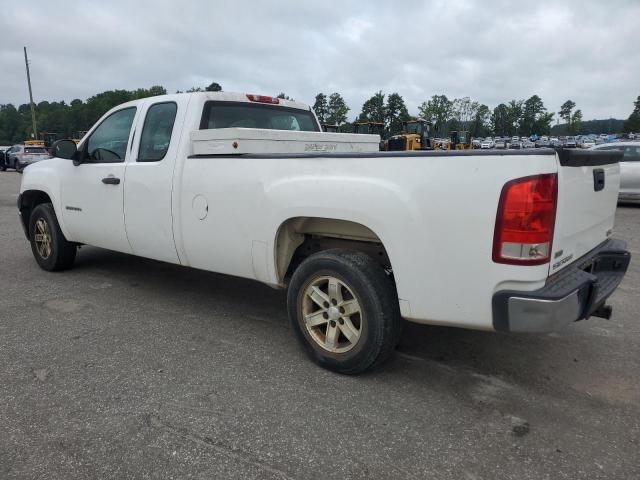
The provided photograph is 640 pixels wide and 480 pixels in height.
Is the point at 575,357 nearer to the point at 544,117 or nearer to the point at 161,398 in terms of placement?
the point at 161,398

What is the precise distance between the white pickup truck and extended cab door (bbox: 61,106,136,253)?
2 cm

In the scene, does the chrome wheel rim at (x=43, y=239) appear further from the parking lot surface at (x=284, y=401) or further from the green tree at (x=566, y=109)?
the green tree at (x=566, y=109)

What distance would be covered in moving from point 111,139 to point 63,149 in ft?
1.58

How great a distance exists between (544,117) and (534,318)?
111 meters

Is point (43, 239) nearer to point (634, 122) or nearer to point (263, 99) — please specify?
point (263, 99)

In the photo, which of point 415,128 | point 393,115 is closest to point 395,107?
point 393,115

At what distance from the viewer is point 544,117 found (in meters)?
101

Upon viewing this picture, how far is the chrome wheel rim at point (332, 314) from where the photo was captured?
10.6 ft

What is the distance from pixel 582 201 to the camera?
286 centimetres

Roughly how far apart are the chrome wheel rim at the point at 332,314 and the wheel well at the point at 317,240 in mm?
326

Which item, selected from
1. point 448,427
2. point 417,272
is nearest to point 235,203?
point 417,272

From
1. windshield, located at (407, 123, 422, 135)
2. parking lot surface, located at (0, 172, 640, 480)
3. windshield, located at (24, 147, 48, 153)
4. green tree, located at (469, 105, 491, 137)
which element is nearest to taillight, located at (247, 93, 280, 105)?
parking lot surface, located at (0, 172, 640, 480)

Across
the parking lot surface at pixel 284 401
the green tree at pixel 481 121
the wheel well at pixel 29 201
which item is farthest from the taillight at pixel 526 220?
the green tree at pixel 481 121

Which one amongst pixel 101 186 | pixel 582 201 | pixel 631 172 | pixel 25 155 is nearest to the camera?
pixel 582 201
